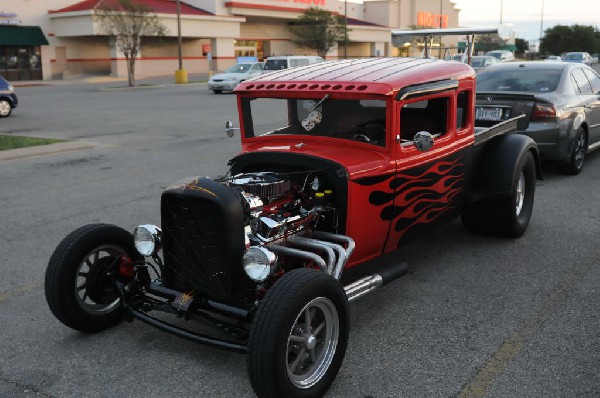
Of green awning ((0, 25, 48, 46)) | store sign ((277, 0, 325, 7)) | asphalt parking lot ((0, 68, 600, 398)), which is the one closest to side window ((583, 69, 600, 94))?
asphalt parking lot ((0, 68, 600, 398))

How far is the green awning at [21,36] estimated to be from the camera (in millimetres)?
41844

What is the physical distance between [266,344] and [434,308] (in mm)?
1942

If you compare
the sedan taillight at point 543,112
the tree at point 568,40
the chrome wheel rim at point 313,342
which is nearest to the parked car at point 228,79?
the sedan taillight at point 543,112

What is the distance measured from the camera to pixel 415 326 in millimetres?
4371

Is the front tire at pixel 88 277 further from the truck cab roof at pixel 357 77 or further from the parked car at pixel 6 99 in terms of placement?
the parked car at pixel 6 99

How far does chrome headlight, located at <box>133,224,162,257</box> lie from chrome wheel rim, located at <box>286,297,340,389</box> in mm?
1170

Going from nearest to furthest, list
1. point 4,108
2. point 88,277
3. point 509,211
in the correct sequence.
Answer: point 88,277 < point 509,211 < point 4,108

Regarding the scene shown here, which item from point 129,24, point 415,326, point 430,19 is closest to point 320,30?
point 129,24

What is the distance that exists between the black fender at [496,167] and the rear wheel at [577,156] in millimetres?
3557

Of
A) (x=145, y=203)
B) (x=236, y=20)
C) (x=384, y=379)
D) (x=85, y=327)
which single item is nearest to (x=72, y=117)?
(x=145, y=203)

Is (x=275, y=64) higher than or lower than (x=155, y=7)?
lower

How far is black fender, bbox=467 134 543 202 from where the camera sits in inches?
229

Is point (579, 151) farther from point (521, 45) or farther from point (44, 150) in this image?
point (521, 45)

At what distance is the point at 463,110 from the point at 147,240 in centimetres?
303
